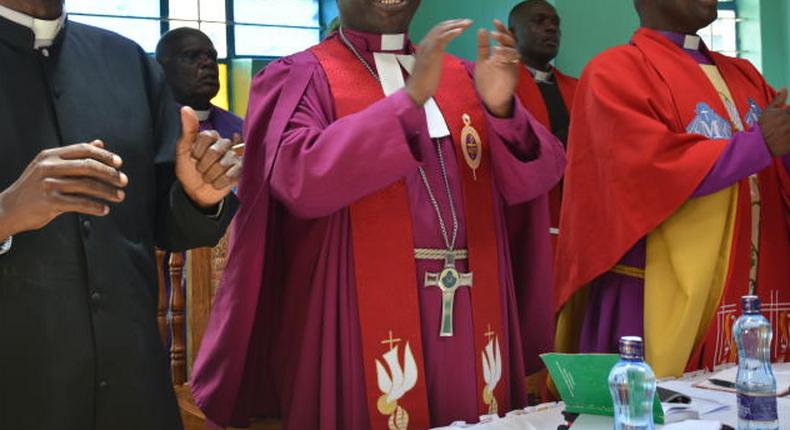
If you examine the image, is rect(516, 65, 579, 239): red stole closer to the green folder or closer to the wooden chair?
the wooden chair

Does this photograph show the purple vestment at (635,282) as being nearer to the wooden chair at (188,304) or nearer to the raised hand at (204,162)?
the wooden chair at (188,304)

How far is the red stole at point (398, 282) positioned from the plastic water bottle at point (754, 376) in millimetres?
792

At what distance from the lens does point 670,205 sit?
9.92 ft

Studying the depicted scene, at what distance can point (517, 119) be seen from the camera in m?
2.73

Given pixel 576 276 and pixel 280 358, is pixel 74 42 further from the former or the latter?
pixel 576 276

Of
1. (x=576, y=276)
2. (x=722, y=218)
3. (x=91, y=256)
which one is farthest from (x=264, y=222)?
(x=722, y=218)

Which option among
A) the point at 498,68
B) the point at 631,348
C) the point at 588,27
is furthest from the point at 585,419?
the point at 588,27

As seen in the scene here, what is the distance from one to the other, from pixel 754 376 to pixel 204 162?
1.25 metres

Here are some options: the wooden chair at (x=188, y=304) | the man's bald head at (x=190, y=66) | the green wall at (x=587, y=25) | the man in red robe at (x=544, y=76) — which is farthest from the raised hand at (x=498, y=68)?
the green wall at (x=587, y=25)

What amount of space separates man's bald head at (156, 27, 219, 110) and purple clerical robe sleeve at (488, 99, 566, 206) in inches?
130

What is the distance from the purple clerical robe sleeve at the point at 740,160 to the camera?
294cm

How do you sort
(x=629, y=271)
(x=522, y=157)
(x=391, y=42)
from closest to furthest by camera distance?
(x=522, y=157)
(x=391, y=42)
(x=629, y=271)

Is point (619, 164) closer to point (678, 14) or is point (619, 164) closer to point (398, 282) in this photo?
point (678, 14)

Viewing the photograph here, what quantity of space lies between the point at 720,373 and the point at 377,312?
0.96 metres
